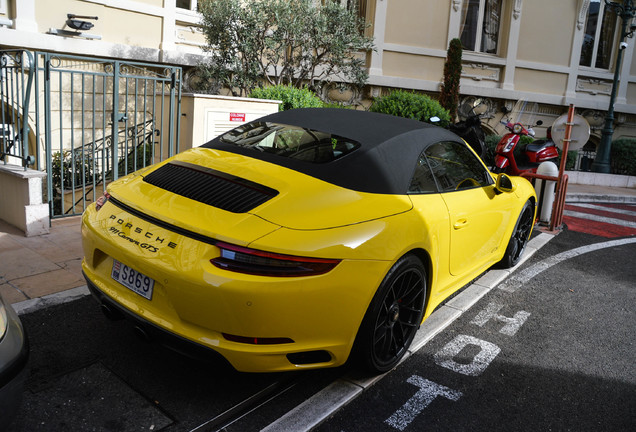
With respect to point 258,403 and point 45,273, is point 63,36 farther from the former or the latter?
point 258,403

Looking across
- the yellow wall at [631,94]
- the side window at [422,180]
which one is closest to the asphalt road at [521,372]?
the side window at [422,180]

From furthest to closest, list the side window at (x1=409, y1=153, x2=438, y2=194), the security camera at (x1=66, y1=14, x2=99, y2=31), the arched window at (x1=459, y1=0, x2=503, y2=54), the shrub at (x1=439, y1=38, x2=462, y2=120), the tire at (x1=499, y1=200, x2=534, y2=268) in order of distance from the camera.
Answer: the arched window at (x1=459, y1=0, x2=503, y2=54) → the shrub at (x1=439, y1=38, x2=462, y2=120) → the security camera at (x1=66, y1=14, x2=99, y2=31) → the tire at (x1=499, y1=200, x2=534, y2=268) → the side window at (x1=409, y1=153, x2=438, y2=194)

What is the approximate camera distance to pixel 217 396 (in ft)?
10.0

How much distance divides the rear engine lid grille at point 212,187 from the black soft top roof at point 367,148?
0.38 m

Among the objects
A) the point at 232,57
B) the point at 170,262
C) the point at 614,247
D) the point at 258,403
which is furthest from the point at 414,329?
the point at 232,57

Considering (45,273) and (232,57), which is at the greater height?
(232,57)

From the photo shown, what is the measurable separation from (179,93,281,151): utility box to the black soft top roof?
3.41 metres

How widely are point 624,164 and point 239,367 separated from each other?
15.8 metres

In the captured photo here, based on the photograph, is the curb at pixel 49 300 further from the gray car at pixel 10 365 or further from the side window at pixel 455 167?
the side window at pixel 455 167

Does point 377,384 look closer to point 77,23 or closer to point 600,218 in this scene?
point 600,218

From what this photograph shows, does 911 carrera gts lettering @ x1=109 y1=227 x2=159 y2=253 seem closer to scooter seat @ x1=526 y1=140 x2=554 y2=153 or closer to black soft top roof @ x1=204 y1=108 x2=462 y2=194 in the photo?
black soft top roof @ x1=204 y1=108 x2=462 y2=194

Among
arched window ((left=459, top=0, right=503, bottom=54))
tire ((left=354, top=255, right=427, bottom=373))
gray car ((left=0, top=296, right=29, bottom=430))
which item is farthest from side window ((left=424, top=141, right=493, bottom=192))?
arched window ((left=459, top=0, right=503, bottom=54))

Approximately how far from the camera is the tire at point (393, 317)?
9.98 ft

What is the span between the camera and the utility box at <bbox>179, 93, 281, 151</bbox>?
7.52 metres
